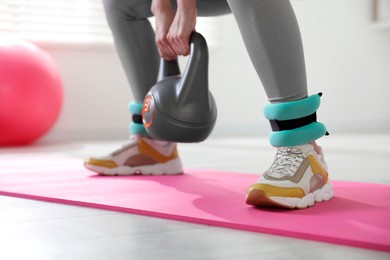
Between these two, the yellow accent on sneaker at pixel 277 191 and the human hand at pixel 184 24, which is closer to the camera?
the yellow accent on sneaker at pixel 277 191

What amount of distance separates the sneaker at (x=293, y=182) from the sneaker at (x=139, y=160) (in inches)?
23.6

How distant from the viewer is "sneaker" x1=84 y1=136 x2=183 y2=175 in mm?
1846

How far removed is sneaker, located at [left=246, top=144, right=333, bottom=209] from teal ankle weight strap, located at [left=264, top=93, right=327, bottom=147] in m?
0.02

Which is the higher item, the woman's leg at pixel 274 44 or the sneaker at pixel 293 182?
the woman's leg at pixel 274 44

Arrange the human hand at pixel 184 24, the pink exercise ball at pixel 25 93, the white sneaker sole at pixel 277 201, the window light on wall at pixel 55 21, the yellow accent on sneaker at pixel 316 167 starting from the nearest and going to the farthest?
the white sneaker sole at pixel 277 201 < the yellow accent on sneaker at pixel 316 167 < the human hand at pixel 184 24 < the pink exercise ball at pixel 25 93 < the window light on wall at pixel 55 21

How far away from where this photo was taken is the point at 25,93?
324cm

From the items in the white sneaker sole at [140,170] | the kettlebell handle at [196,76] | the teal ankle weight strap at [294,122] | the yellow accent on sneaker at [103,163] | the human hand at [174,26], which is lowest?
the white sneaker sole at [140,170]

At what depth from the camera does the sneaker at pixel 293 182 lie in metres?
1.19

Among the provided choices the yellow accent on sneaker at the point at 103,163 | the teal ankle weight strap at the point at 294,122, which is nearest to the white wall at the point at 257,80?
the yellow accent on sneaker at the point at 103,163

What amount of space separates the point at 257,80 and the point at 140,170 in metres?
2.79

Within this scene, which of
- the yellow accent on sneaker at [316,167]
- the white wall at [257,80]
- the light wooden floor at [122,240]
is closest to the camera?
the light wooden floor at [122,240]

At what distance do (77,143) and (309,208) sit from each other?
98.4 inches

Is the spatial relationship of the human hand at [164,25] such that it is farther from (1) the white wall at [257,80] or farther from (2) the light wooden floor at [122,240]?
(1) the white wall at [257,80]

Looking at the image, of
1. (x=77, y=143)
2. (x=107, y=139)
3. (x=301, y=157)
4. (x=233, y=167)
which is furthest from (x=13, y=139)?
(x=301, y=157)
